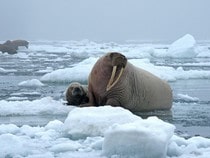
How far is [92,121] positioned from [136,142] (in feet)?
3.68

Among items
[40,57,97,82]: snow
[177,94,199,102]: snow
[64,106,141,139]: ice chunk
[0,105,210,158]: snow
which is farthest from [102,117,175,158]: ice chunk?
[40,57,97,82]: snow

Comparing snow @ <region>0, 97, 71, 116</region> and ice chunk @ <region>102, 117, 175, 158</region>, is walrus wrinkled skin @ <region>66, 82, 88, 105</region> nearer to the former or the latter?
snow @ <region>0, 97, 71, 116</region>

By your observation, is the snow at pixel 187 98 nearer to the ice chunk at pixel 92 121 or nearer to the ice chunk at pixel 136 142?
the ice chunk at pixel 92 121

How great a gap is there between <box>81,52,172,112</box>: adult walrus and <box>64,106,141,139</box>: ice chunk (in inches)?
79.4

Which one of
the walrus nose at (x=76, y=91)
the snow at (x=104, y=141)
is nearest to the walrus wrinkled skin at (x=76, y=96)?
the walrus nose at (x=76, y=91)

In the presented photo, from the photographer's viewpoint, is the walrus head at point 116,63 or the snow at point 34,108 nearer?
the snow at point 34,108

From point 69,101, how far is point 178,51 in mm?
18232

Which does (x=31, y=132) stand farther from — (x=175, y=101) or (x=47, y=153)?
(x=175, y=101)

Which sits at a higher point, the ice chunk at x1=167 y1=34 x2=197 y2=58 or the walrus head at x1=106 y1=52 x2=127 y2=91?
the walrus head at x1=106 y1=52 x2=127 y2=91

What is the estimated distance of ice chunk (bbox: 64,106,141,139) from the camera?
5.28 metres

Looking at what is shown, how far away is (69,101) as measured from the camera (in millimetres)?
8156

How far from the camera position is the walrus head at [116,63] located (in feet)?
24.5

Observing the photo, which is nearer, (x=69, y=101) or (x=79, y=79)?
(x=69, y=101)

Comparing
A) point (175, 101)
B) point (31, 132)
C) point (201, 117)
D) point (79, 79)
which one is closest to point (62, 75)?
point (79, 79)
